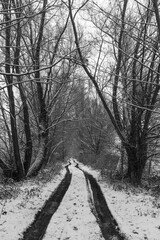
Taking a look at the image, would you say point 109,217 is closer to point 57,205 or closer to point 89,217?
point 89,217

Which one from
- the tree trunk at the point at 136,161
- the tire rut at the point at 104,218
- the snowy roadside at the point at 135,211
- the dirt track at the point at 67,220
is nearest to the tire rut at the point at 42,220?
the dirt track at the point at 67,220

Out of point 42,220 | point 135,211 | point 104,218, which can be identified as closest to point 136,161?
point 135,211

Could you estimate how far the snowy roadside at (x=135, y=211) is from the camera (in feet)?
16.7

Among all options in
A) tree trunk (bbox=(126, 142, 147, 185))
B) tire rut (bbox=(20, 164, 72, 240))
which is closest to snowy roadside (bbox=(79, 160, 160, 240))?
tree trunk (bbox=(126, 142, 147, 185))

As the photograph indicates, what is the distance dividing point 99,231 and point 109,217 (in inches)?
44.4

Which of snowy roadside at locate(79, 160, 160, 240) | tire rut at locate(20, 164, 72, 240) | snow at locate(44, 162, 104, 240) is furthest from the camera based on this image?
snowy roadside at locate(79, 160, 160, 240)

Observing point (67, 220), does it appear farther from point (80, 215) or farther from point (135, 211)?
point (135, 211)

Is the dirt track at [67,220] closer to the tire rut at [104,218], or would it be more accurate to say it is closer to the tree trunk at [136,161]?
the tire rut at [104,218]

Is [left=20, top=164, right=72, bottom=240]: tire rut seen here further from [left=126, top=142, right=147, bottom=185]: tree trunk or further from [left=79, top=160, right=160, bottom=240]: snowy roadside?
[left=126, top=142, right=147, bottom=185]: tree trunk

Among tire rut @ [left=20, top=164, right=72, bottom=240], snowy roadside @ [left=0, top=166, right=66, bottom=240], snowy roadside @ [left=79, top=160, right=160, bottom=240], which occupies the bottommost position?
snowy roadside @ [left=79, top=160, right=160, bottom=240]

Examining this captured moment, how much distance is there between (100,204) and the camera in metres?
7.53

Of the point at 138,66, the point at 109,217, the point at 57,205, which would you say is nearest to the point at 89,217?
the point at 109,217

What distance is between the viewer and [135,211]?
262 inches

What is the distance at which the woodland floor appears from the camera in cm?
489
